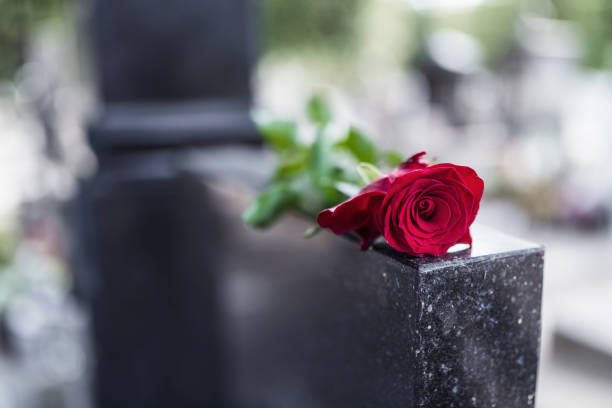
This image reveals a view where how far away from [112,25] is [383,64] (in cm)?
2283

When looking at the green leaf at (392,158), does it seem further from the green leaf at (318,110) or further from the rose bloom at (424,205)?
the rose bloom at (424,205)

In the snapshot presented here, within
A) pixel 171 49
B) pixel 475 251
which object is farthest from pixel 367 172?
pixel 171 49

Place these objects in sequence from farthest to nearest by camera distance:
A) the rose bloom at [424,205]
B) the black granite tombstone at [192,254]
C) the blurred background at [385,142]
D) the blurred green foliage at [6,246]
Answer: the blurred green foliage at [6,246] → the blurred background at [385,142] → the black granite tombstone at [192,254] → the rose bloom at [424,205]

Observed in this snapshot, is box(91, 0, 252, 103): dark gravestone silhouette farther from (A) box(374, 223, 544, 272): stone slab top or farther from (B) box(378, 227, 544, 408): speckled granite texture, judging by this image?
(B) box(378, 227, 544, 408): speckled granite texture

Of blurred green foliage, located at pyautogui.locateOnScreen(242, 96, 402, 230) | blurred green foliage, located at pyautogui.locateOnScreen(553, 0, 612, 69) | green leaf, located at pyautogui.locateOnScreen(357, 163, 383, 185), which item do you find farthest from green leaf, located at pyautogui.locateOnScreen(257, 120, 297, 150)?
blurred green foliage, located at pyautogui.locateOnScreen(553, 0, 612, 69)

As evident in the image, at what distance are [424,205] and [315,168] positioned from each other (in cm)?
53

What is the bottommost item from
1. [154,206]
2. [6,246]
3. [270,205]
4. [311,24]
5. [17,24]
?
[6,246]

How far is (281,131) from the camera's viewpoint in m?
1.77

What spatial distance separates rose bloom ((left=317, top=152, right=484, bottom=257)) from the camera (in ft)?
3.39

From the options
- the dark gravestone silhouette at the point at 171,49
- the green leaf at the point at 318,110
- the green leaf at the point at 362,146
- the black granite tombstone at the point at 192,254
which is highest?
the dark gravestone silhouette at the point at 171,49

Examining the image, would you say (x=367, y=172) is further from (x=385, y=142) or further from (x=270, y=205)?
(x=385, y=142)

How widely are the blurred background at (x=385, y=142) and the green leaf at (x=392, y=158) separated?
47 cm

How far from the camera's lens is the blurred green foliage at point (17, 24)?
35.2ft

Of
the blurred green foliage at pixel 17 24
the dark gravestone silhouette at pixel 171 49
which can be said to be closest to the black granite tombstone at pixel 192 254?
the dark gravestone silhouette at pixel 171 49
